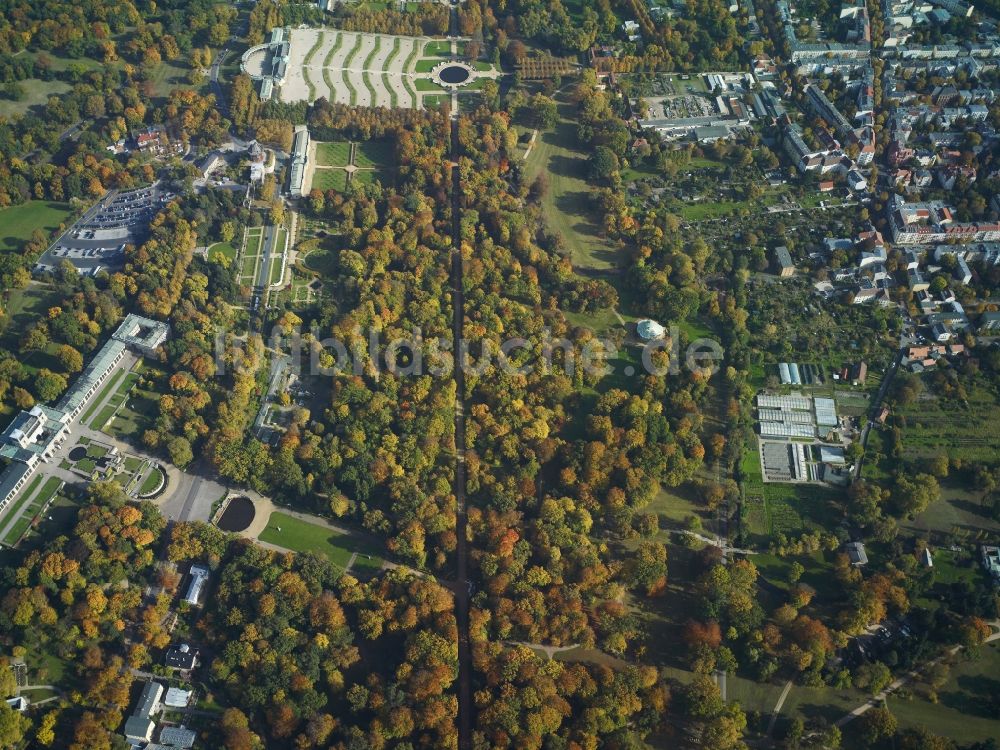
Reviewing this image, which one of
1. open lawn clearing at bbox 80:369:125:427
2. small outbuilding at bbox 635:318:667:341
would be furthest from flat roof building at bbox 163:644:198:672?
small outbuilding at bbox 635:318:667:341

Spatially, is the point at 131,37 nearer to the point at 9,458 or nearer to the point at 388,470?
the point at 9,458

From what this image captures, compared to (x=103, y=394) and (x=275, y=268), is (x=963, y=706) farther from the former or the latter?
(x=103, y=394)

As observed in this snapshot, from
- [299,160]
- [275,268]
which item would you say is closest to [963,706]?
[275,268]

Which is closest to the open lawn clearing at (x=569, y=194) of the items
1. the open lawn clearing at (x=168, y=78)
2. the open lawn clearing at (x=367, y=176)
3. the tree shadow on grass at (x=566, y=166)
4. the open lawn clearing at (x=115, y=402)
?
the tree shadow on grass at (x=566, y=166)

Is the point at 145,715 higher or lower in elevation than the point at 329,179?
lower

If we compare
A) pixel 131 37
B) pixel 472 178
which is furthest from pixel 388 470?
pixel 131 37

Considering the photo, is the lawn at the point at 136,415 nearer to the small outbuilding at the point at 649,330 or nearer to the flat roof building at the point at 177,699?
the flat roof building at the point at 177,699

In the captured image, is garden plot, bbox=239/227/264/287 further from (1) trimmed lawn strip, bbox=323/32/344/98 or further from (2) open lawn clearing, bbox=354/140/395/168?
(1) trimmed lawn strip, bbox=323/32/344/98
